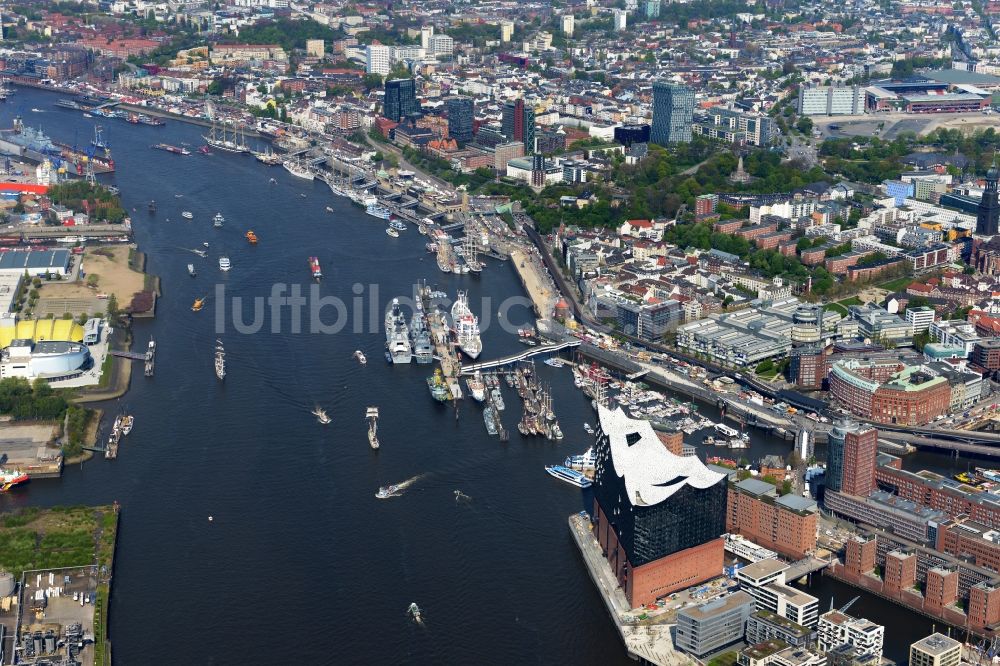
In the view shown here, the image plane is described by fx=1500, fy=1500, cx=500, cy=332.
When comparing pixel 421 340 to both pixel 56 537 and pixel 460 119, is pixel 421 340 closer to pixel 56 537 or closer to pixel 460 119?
pixel 56 537

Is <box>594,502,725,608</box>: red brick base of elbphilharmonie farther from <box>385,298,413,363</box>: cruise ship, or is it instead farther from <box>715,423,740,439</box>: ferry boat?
<box>385,298,413,363</box>: cruise ship

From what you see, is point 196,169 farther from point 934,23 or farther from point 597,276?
point 934,23

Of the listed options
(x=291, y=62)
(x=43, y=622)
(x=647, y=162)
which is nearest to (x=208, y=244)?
(x=647, y=162)

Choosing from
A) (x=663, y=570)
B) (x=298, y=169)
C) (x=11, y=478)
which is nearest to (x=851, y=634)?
(x=663, y=570)

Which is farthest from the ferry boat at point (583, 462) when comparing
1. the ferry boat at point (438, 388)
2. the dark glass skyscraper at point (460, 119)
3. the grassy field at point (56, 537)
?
the dark glass skyscraper at point (460, 119)

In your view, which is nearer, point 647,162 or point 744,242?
point 744,242

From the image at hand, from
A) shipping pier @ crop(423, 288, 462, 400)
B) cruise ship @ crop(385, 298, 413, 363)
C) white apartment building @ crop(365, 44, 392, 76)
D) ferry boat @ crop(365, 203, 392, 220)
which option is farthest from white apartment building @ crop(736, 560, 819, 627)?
white apartment building @ crop(365, 44, 392, 76)

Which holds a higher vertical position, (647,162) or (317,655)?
(647,162)
